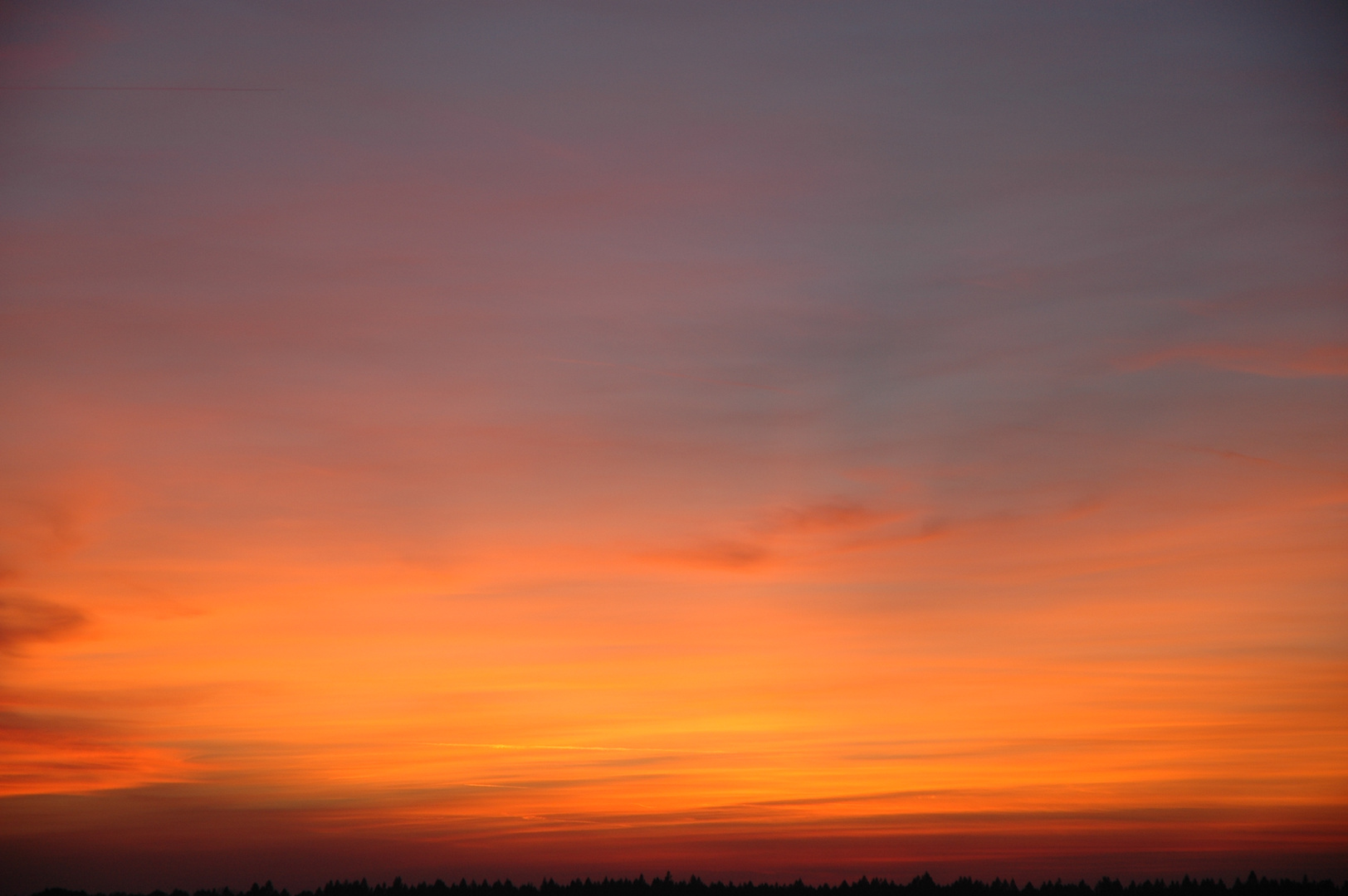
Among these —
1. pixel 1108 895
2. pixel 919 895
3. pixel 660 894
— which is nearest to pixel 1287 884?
pixel 1108 895

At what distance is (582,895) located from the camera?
156625 millimetres

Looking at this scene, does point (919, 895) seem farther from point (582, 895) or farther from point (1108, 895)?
point (582, 895)

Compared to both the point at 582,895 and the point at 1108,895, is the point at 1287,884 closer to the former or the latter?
the point at 1108,895

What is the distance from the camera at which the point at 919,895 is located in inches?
5989

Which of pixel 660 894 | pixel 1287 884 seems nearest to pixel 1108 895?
pixel 1287 884

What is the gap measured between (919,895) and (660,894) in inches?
1286

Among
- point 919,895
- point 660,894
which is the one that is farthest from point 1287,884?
point 660,894

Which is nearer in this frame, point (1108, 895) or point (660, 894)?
point (1108, 895)

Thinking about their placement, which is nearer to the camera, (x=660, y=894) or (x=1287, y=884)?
(x=1287, y=884)

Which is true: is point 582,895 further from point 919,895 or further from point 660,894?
point 919,895

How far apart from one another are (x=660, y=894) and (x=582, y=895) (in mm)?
10469

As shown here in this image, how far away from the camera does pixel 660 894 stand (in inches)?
6314

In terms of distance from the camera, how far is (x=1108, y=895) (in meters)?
136

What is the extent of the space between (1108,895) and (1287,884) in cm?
1855
